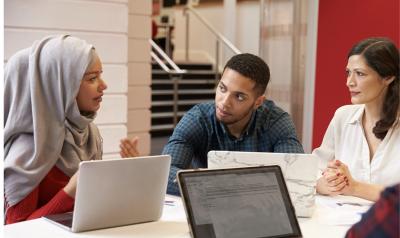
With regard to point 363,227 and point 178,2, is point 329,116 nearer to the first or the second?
point 363,227

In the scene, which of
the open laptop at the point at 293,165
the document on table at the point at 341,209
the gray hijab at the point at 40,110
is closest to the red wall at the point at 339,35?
the document on table at the point at 341,209

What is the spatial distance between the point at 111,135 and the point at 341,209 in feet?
7.09

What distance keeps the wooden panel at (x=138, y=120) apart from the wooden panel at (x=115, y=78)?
1010mm

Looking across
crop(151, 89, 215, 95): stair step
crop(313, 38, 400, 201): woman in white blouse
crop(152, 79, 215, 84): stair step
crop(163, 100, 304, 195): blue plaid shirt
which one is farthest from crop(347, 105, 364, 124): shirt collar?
crop(152, 79, 215, 84): stair step

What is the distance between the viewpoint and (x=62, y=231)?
1.54 meters

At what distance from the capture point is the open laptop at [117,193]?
58.1 inches

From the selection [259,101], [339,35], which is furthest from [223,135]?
[339,35]

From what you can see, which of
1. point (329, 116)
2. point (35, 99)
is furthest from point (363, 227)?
point (329, 116)

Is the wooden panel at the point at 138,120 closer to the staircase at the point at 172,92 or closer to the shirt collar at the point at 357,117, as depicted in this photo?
the staircase at the point at 172,92

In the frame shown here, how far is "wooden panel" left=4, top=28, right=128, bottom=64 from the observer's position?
3240 mm

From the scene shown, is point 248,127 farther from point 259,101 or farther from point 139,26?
point 139,26

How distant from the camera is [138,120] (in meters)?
4.86

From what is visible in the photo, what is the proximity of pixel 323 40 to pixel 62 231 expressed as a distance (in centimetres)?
312

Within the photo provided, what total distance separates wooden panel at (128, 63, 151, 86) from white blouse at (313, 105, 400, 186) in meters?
2.56
